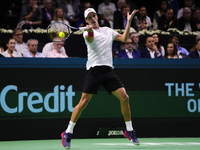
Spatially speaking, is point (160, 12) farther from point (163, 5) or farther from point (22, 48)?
point (22, 48)

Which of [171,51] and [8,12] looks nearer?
[171,51]

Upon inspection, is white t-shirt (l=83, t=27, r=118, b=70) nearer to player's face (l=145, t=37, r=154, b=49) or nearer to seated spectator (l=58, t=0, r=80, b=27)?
player's face (l=145, t=37, r=154, b=49)

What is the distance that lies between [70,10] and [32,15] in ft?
4.67

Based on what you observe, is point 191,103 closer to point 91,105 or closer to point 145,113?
point 145,113

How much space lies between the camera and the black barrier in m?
6.41

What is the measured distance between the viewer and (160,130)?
680cm

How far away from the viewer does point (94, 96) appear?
6.66 meters

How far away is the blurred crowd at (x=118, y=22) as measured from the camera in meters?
7.59

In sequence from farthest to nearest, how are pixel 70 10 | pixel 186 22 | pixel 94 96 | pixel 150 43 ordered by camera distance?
pixel 70 10
pixel 186 22
pixel 150 43
pixel 94 96

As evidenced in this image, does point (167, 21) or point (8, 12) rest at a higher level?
point (8, 12)

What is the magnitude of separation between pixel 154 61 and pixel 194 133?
1.55 m

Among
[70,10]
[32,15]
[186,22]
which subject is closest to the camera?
[32,15]

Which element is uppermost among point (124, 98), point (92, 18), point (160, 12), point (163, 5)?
point (163, 5)

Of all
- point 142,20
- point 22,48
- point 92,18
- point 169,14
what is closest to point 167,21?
point 169,14
